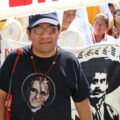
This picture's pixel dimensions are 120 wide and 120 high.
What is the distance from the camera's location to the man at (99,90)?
14.0 feet

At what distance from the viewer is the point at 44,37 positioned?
9.38ft

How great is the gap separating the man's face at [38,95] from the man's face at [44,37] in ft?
0.67

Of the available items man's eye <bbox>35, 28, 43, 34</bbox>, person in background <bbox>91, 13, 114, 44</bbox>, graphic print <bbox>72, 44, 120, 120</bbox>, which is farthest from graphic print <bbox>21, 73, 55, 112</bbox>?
person in background <bbox>91, 13, 114, 44</bbox>

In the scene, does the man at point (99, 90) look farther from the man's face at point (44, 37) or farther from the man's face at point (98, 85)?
the man's face at point (44, 37)

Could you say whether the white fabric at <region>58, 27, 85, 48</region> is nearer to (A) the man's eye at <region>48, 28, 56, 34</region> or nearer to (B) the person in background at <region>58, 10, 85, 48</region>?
(B) the person in background at <region>58, 10, 85, 48</region>

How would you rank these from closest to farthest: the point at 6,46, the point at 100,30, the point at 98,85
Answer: the point at 98,85
the point at 6,46
the point at 100,30

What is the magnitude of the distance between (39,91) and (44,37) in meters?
0.34

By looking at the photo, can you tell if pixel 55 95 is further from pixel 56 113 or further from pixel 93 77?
pixel 93 77

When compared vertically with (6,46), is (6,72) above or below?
above

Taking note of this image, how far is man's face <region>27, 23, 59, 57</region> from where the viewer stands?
9.41 feet

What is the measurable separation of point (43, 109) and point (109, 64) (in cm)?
155

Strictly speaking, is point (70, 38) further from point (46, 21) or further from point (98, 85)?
point (46, 21)

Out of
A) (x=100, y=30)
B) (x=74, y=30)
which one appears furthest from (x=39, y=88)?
(x=100, y=30)

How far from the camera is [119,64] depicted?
14.3ft
